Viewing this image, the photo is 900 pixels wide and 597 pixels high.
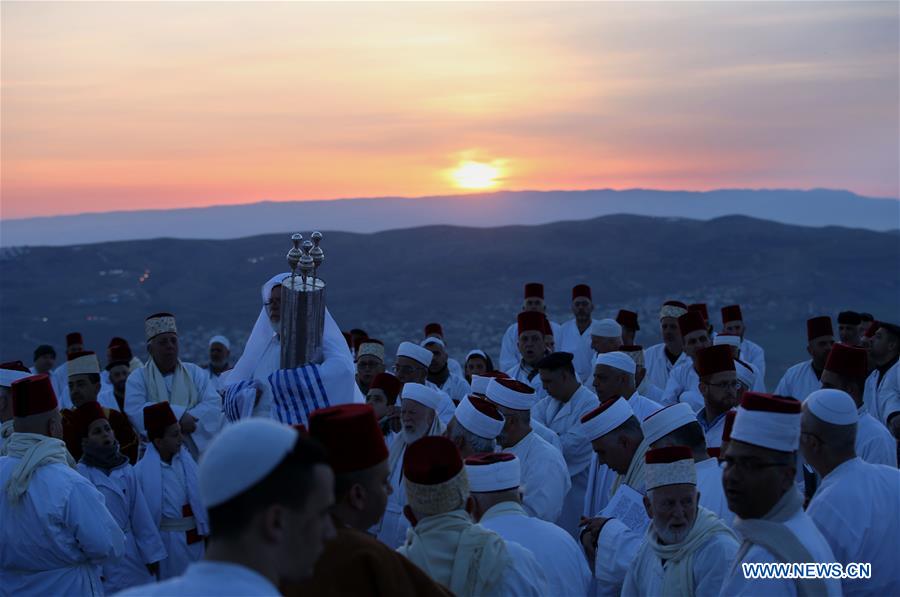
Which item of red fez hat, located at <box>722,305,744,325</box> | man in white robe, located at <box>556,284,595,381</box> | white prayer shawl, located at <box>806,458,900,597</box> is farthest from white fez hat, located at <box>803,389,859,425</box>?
man in white robe, located at <box>556,284,595,381</box>

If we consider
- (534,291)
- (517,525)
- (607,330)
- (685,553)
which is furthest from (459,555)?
(534,291)

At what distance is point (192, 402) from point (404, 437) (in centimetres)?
312

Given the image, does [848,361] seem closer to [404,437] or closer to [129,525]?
[404,437]

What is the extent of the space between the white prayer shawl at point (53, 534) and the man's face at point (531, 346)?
4.84 meters

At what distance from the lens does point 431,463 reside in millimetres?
3381

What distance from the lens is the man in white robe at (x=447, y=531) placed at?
11.1 feet

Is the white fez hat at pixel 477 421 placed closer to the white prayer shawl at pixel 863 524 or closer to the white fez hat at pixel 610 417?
the white fez hat at pixel 610 417

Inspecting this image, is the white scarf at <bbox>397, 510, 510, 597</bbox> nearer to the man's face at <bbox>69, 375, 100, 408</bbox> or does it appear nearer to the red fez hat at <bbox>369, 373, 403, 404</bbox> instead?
the red fez hat at <bbox>369, 373, 403, 404</bbox>

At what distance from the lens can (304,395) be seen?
4.65 metres

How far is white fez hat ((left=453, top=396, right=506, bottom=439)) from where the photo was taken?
5523mm

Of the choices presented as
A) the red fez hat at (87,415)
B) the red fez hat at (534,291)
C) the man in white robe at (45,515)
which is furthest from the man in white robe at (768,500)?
the red fez hat at (534,291)

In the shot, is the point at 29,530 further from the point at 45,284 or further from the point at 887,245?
the point at 887,245

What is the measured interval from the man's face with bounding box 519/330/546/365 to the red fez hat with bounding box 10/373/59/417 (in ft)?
16.2

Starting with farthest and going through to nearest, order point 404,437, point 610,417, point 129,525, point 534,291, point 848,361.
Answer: point 534,291 < point 129,525 < point 404,437 < point 848,361 < point 610,417
